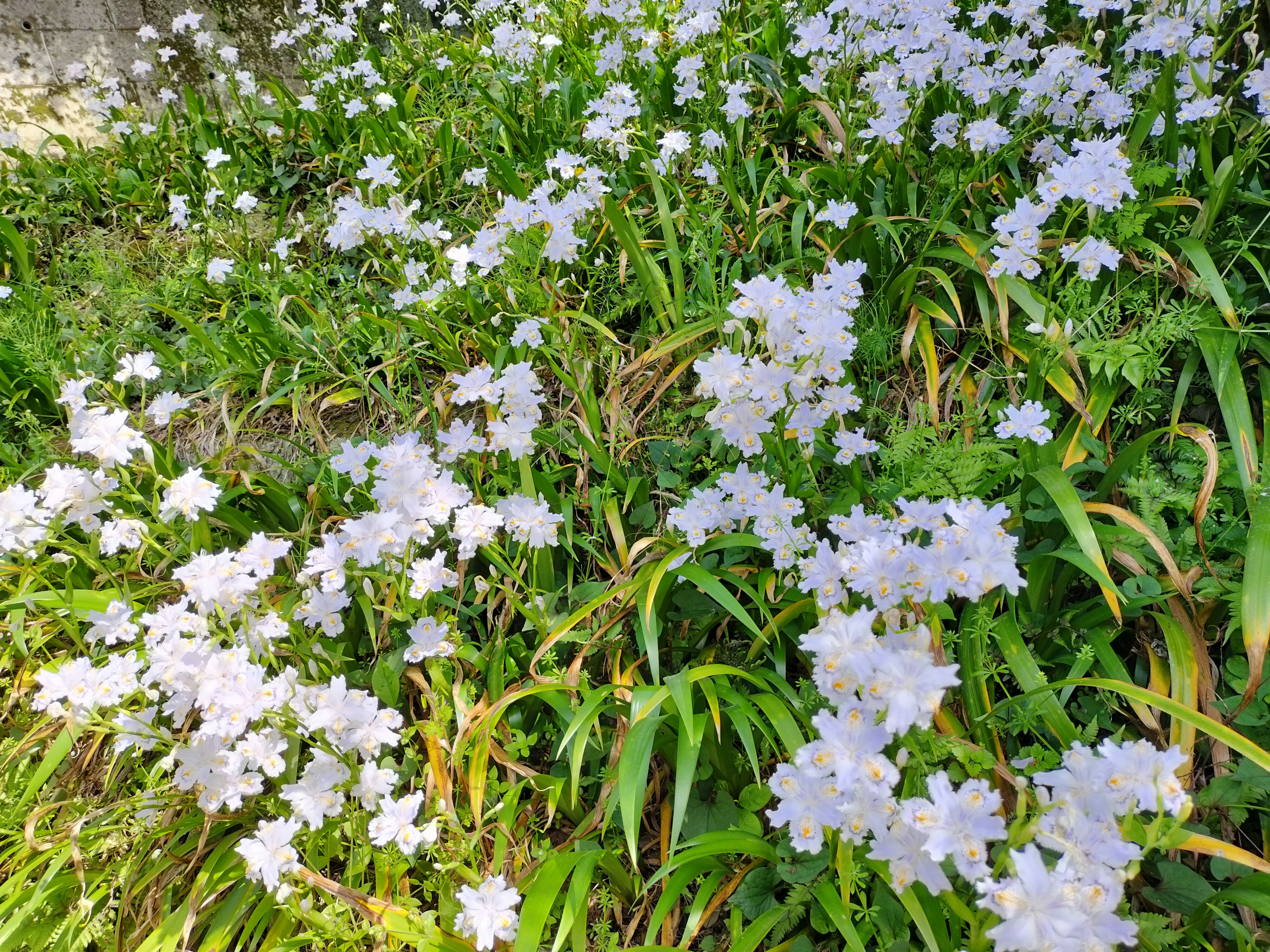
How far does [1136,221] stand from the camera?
2.08 meters

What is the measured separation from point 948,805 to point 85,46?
18.7ft

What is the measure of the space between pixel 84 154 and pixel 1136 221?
522 centimetres

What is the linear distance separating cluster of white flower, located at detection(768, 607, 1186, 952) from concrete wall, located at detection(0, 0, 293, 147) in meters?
5.26

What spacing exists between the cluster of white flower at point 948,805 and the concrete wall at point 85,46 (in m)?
5.26

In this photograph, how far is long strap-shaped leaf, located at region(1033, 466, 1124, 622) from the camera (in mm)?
1537

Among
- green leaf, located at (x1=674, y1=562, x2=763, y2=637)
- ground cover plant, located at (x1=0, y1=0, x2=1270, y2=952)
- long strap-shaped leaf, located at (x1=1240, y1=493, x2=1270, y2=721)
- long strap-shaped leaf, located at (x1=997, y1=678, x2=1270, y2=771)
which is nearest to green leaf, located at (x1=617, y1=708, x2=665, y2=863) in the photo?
ground cover plant, located at (x1=0, y1=0, x2=1270, y2=952)

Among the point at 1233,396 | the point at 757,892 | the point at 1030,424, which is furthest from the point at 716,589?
the point at 1233,396

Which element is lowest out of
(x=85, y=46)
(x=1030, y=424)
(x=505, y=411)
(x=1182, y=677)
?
(x=1182, y=677)

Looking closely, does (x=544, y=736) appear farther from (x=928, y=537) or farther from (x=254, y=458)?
(x=254, y=458)

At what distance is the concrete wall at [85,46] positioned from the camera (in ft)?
13.4

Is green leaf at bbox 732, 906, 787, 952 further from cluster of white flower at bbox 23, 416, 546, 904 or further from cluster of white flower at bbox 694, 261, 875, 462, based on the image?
cluster of white flower at bbox 694, 261, 875, 462

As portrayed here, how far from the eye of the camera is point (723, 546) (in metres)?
1.79

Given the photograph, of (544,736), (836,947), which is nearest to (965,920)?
(836,947)

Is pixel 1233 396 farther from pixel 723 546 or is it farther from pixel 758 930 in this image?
pixel 758 930
